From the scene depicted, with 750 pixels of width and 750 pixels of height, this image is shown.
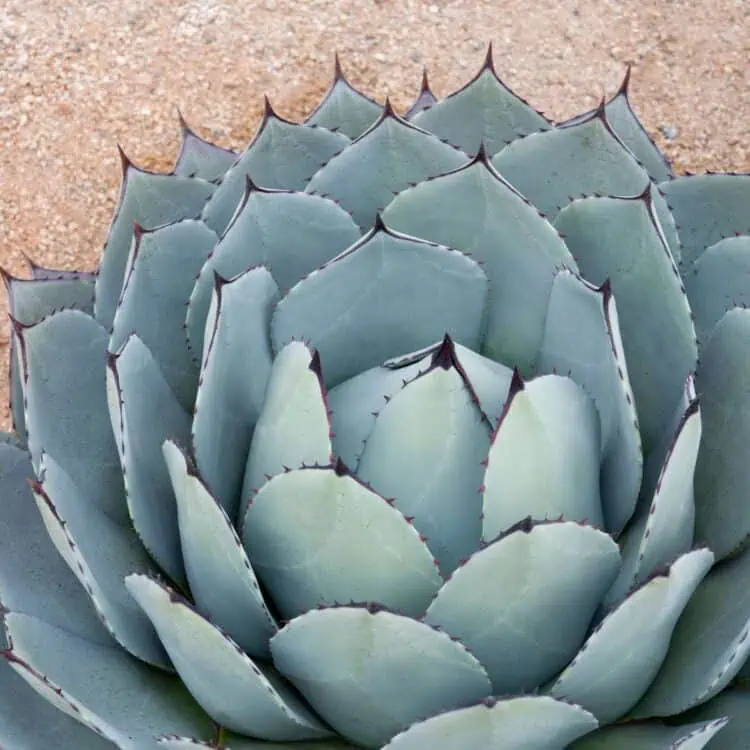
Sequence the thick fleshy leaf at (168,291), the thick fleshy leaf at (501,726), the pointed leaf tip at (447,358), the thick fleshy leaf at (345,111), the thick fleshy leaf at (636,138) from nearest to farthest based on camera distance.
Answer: the thick fleshy leaf at (501,726), the pointed leaf tip at (447,358), the thick fleshy leaf at (168,291), the thick fleshy leaf at (636,138), the thick fleshy leaf at (345,111)

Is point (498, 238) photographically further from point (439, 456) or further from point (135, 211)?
point (135, 211)

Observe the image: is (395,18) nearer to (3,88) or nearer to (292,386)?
(3,88)

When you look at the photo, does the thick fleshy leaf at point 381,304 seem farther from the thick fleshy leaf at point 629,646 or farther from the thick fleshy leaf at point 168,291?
the thick fleshy leaf at point 629,646

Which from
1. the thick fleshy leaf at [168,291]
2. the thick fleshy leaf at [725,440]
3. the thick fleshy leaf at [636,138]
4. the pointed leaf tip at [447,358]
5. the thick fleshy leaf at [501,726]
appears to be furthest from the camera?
the thick fleshy leaf at [636,138]

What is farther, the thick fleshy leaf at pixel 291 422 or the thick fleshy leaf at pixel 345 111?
the thick fleshy leaf at pixel 345 111

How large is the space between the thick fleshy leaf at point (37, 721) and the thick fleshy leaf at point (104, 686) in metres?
0.09

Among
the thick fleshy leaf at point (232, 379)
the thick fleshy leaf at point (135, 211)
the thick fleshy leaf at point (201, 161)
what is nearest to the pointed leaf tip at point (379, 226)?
the thick fleshy leaf at point (232, 379)

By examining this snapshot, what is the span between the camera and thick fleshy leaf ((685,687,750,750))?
102 cm

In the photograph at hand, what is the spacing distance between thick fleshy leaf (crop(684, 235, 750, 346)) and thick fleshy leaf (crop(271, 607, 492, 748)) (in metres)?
0.50

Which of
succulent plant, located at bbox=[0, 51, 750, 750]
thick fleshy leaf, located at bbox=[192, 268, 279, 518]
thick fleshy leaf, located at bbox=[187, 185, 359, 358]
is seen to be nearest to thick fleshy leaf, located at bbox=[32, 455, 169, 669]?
succulent plant, located at bbox=[0, 51, 750, 750]

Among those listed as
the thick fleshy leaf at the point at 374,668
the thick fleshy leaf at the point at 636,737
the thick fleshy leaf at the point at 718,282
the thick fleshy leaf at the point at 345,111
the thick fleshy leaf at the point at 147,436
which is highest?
the thick fleshy leaf at the point at 345,111

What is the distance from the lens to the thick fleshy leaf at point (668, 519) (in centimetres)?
91

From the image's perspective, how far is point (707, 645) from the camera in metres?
1.01

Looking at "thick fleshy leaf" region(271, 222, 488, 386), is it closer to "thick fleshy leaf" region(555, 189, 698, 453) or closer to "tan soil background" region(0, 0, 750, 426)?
"thick fleshy leaf" region(555, 189, 698, 453)
